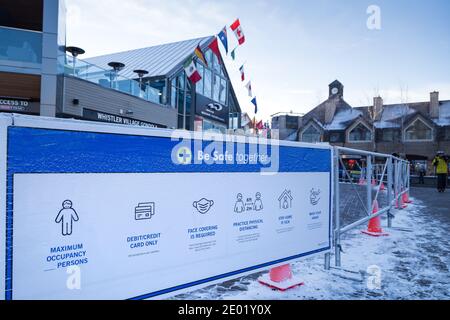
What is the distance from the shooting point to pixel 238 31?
12055 mm

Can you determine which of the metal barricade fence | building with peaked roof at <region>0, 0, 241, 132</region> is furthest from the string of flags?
the metal barricade fence

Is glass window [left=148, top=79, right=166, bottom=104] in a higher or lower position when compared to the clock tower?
lower

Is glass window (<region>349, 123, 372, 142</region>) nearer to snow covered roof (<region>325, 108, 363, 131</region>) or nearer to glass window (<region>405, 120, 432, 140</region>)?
snow covered roof (<region>325, 108, 363, 131</region>)

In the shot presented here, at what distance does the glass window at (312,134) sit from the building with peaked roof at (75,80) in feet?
76.7

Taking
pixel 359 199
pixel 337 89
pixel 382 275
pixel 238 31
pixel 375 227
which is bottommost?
pixel 382 275

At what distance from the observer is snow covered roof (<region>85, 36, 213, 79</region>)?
21984mm

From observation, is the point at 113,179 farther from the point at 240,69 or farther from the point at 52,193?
the point at 240,69

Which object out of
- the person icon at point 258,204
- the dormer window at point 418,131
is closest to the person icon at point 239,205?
the person icon at point 258,204

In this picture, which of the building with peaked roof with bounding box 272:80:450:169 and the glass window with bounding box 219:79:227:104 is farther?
the building with peaked roof with bounding box 272:80:450:169

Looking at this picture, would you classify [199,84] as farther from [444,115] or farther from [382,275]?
[444,115]

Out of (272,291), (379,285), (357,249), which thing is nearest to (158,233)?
(272,291)

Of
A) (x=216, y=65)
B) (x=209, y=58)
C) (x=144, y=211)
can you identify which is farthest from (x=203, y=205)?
(x=216, y=65)

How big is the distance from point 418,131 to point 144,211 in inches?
1653

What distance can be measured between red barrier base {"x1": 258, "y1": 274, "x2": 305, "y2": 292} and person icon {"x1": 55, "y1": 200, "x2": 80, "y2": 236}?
2.50 metres
